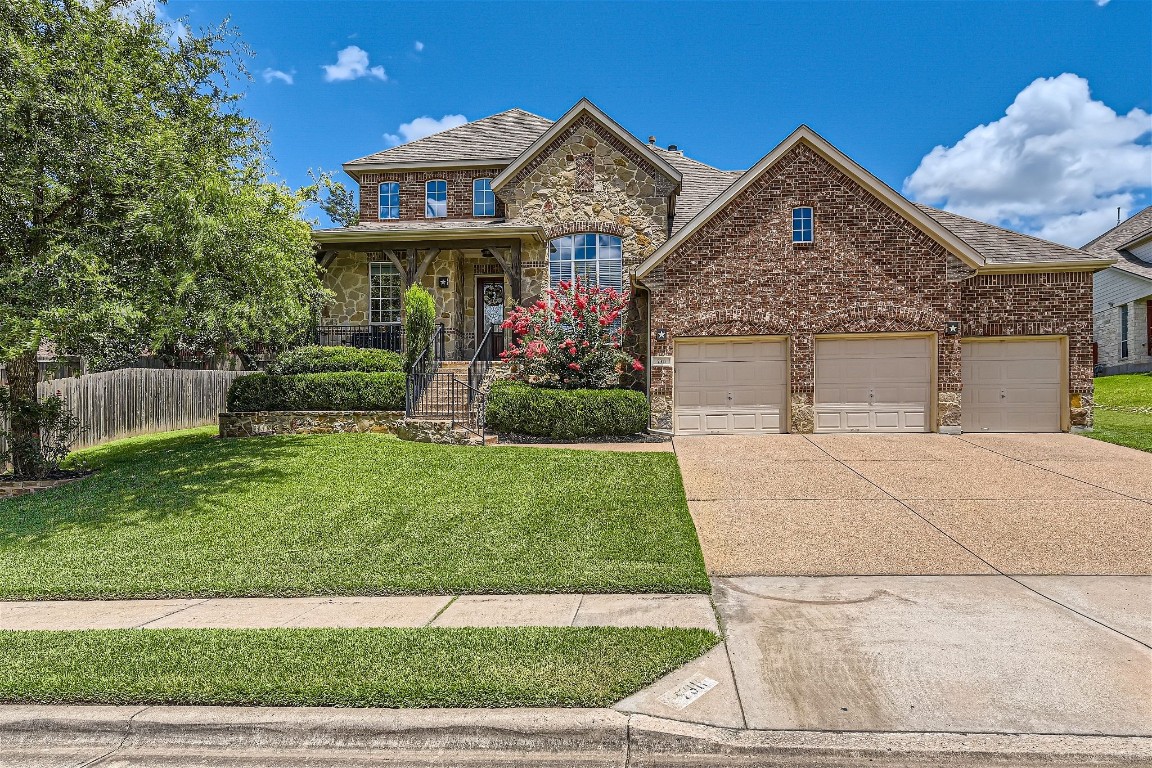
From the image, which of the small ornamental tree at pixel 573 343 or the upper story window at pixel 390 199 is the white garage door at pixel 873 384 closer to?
the small ornamental tree at pixel 573 343

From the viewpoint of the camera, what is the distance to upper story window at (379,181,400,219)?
1958 centimetres

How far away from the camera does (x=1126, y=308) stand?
26.6 m

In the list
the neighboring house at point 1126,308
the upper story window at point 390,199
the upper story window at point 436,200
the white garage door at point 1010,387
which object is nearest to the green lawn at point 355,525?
the white garage door at point 1010,387

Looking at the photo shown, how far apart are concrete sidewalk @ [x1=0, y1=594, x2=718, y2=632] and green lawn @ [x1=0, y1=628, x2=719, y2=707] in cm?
26

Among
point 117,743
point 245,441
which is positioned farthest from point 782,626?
point 245,441

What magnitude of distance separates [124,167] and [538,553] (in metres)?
8.02

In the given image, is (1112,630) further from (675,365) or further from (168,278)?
(168,278)

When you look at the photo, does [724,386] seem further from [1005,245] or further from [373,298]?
[373,298]

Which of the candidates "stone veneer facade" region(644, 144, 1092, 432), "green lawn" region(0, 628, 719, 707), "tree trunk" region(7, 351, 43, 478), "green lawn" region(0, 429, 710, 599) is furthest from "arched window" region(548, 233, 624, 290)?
"green lawn" region(0, 628, 719, 707)

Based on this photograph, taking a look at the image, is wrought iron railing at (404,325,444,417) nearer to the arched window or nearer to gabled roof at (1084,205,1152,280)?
the arched window

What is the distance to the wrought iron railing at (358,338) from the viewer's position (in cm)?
1709

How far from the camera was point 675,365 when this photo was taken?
13961 mm

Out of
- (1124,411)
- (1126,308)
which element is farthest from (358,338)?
(1126,308)

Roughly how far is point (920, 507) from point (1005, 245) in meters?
9.74
